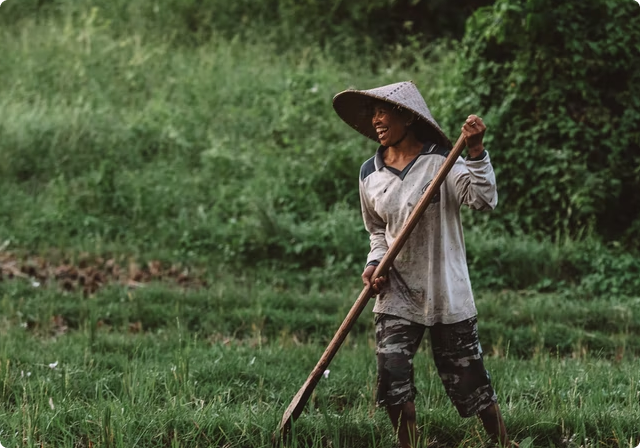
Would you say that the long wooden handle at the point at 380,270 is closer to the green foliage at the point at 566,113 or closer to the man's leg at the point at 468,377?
the man's leg at the point at 468,377

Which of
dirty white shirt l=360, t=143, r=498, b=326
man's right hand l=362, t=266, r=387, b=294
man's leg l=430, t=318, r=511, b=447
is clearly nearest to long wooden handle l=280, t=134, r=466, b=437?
man's right hand l=362, t=266, r=387, b=294

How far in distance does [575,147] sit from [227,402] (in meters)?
6.03

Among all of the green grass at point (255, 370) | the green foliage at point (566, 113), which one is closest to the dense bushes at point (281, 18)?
the green foliage at point (566, 113)

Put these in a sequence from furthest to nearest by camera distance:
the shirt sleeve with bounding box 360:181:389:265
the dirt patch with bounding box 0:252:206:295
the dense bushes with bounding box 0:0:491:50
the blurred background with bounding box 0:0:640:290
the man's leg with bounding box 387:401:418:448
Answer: the dense bushes with bounding box 0:0:491:50, the blurred background with bounding box 0:0:640:290, the dirt patch with bounding box 0:252:206:295, the shirt sleeve with bounding box 360:181:389:265, the man's leg with bounding box 387:401:418:448

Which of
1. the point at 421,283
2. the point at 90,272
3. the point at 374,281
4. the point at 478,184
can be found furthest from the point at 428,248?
the point at 90,272

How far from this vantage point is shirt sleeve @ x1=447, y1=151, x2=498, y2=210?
3.53 meters

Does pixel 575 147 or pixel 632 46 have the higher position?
pixel 632 46

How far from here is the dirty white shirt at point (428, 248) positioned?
3711mm

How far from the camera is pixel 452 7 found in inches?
555

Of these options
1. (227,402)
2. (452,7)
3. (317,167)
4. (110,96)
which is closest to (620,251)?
(317,167)

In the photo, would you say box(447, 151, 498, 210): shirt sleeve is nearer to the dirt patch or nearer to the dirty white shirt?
the dirty white shirt

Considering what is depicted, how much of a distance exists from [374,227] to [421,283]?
45 centimetres

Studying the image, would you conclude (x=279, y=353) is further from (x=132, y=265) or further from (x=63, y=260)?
(x=63, y=260)

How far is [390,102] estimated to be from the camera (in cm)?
379
